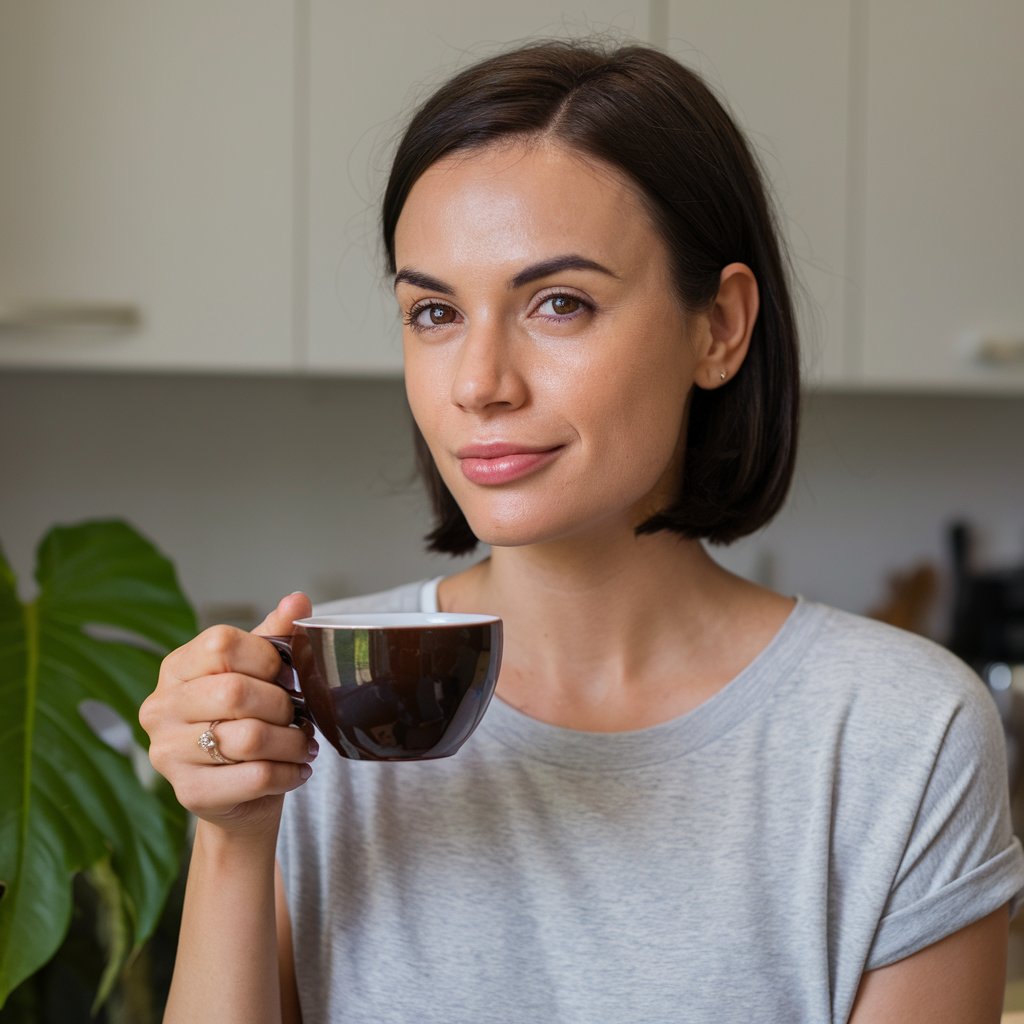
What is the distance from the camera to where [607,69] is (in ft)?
3.20

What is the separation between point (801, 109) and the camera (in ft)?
6.61

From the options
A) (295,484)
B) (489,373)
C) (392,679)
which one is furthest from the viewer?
(295,484)

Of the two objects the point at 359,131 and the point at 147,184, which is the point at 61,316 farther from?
the point at 359,131

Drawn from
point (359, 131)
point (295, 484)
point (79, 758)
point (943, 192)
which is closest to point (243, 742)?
point (79, 758)

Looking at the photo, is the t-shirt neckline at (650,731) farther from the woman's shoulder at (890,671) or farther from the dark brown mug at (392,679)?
the dark brown mug at (392,679)

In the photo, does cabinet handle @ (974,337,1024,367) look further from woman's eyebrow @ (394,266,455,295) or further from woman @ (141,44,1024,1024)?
woman's eyebrow @ (394,266,455,295)

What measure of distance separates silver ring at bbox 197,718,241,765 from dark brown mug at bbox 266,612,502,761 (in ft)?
0.16

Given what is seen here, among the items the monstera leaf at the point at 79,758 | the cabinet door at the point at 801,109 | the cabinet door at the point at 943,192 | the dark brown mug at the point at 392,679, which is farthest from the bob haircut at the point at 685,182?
the cabinet door at the point at 943,192

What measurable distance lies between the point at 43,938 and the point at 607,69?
32.1 inches

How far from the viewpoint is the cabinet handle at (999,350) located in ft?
6.80

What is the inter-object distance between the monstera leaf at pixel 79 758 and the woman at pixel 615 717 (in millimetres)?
219

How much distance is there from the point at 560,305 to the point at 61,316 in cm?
105

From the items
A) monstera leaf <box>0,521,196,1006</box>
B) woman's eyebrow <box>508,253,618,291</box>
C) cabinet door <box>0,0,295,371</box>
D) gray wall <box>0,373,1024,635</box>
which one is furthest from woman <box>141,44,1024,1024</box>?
gray wall <box>0,373,1024,635</box>

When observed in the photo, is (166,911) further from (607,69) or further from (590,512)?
(607,69)
